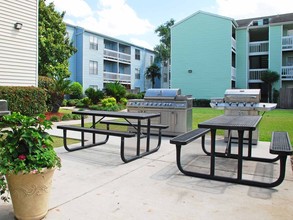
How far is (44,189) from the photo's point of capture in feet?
9.19

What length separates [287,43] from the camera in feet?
86.5

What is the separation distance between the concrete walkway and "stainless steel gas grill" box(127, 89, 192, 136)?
107 inches

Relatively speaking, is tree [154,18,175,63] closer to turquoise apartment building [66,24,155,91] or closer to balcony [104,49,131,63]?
turquoise apartment building [66,24,155,91]

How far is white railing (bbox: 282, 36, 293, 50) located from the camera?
26.2 meters

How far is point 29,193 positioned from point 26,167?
0.28 m

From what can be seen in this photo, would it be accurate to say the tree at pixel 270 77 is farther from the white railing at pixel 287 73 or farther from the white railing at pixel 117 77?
the white railing at pixel 117 77

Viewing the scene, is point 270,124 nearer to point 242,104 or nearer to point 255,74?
point 242,104

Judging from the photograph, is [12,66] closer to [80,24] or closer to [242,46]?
[80,24]

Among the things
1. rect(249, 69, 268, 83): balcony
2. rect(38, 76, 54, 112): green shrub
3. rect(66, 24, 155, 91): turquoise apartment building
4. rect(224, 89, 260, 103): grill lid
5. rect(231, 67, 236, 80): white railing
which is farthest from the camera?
rect(66, 24, 155, 91): turquoise apartment building

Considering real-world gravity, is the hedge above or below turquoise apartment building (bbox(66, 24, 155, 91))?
below

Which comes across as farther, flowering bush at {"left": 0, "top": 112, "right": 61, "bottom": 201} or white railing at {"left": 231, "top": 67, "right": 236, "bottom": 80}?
white railing at {"left": 231, "top": 67, "right": 236, "bottom": 80}

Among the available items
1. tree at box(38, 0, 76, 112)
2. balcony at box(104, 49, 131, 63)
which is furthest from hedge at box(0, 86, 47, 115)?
balcony at box(104, 49, 131, 63)

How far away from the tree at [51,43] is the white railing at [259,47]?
1904cm

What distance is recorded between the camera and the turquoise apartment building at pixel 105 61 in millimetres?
29844
